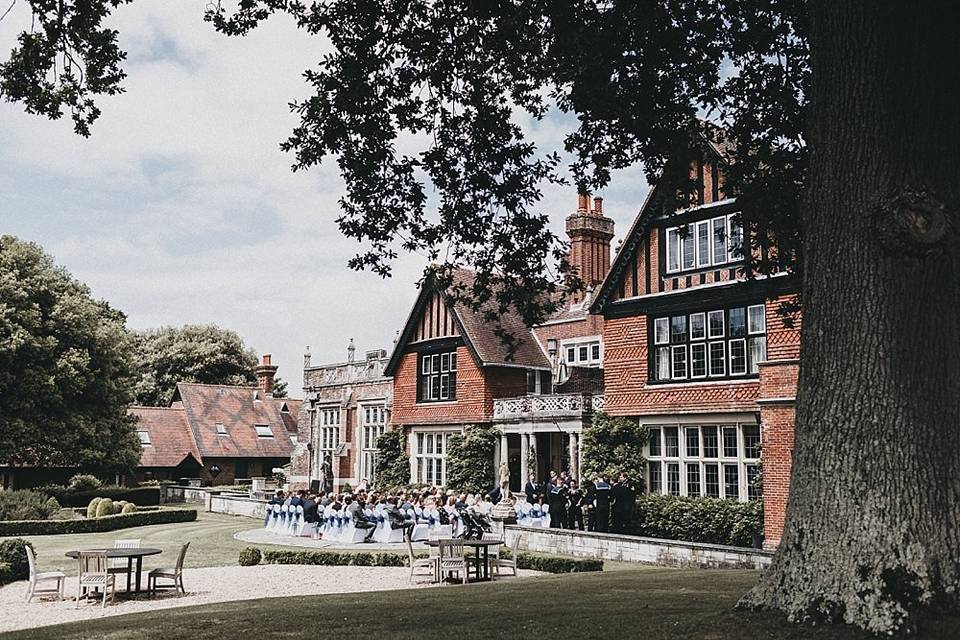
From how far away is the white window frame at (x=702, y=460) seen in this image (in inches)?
920

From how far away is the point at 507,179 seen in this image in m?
11.5

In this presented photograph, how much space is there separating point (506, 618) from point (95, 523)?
85.5 ft

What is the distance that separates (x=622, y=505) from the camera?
2292 centimetres

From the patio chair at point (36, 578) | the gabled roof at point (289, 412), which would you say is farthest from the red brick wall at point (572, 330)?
the gabled roof at point (289, 412)

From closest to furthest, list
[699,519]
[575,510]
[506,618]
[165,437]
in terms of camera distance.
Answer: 1. [506,618]
2. [699,519]
3. [575,510]
4. [165,437]

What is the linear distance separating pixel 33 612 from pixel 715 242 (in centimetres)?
1831

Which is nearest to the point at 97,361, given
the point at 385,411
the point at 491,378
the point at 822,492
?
the point at 385,411

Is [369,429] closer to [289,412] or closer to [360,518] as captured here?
[360,518]

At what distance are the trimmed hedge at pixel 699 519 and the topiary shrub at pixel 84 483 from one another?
2737cm

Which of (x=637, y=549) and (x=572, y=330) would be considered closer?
(x=637, y=549)

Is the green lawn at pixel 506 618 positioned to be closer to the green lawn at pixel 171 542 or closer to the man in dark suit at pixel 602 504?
the man in dark suit at pixel 602 504

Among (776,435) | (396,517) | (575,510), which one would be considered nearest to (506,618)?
(776,435)

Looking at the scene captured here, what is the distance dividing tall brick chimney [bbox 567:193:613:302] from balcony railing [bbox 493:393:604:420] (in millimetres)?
5825

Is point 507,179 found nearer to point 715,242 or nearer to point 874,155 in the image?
point 874,155
